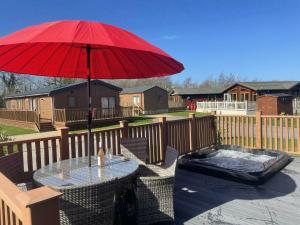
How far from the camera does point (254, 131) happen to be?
27.3 ft

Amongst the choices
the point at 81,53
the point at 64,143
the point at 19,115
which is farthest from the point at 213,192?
the point at 19,115

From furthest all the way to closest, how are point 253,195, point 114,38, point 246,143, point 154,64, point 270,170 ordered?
1. point 246,143
2. point 270,170
3. point 253,195
4. point 154,64
5. point 114,38

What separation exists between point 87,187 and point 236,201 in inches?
104

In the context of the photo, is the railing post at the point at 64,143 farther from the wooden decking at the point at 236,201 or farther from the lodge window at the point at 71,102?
the lodge window at the point at 71,102

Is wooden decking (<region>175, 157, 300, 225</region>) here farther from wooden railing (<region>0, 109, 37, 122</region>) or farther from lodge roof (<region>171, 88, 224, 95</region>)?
lodge roof (<region>171, 88, 224, 95</region>)

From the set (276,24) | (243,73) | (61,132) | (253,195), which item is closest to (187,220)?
(253,195)

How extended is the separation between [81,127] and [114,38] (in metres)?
19.3

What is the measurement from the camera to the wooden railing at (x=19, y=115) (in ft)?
71.2

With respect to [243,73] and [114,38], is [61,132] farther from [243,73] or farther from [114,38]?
[243,73]

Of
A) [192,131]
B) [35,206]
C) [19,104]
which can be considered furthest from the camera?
[19,104]

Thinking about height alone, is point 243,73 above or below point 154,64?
above

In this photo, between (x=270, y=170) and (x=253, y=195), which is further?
(x=270, y=170)

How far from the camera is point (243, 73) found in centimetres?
7850

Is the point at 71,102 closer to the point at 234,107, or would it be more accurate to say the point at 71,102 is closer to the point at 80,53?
the point at 234,107
